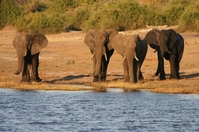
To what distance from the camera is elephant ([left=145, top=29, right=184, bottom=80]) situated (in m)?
28.2

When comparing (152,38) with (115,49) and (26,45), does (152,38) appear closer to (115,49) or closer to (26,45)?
(115,49)

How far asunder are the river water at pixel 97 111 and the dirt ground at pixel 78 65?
2121 millimetres

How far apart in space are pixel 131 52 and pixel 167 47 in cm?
276

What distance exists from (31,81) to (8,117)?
7696 millimetres

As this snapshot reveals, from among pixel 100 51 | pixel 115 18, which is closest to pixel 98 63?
pixel 100 51

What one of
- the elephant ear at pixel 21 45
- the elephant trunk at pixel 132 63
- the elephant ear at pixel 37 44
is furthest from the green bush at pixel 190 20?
the elephant ear at pixel 21 45

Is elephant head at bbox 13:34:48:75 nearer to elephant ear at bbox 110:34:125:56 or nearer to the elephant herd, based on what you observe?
the elephant herd

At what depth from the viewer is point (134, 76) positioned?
86.0 ft


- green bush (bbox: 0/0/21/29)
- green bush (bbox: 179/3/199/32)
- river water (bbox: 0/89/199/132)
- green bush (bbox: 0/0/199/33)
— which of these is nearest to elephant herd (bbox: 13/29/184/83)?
river water (bbox: 0/89/199/132)

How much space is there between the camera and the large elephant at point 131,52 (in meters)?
26.2

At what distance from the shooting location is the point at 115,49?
2706 centimetres

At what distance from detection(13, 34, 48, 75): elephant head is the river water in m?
2.05

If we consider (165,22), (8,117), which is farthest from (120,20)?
(8,117)

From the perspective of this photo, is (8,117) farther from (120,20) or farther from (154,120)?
(120,20)
